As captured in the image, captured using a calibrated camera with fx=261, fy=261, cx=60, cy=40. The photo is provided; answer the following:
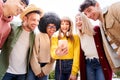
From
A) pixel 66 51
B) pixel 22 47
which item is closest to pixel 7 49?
pixel 22 47

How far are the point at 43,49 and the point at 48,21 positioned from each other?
27cm

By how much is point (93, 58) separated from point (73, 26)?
37 centimetres

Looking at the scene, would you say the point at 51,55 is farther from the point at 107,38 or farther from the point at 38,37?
the point at 107,38

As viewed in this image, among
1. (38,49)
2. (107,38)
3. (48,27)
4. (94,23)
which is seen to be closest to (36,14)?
(48,27)

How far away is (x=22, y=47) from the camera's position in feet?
7.77

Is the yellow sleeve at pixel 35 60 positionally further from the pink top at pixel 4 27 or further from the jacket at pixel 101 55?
the jacket at pixel 101 55

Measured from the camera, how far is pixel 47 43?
246cm

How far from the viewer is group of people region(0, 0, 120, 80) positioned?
225 cm

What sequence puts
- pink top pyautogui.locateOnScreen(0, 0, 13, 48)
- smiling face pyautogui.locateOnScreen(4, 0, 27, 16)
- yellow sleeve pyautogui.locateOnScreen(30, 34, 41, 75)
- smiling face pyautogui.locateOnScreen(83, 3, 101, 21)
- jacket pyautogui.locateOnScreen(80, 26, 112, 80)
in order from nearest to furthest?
smiling face pyautogui.locateOnScreen(4, 0, 27, 16) < pink top pyautogui.locateOnScreen(0, 0, 13, 48) < smiling face pyautogui.locateOnScreen(83, 3, 101, 21) < jacket pyautogui.locateOnScreen(80, 26, 112, 80) < yellow sleeve pyautogui.locateOnScreen(30, 34, 41, 75)

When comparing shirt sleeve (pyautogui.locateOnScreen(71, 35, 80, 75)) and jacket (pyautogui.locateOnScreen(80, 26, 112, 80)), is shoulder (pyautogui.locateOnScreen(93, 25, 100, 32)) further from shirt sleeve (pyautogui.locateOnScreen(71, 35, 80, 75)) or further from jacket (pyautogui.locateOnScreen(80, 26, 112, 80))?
shirt sleeve (pyautogui.locateOnScreen(71, 35, 80, 75))

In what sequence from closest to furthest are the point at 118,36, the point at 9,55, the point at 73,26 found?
the point at 118,36 → the point at 9,55 → the point at 73,26

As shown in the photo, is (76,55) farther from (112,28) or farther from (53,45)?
(112,28)

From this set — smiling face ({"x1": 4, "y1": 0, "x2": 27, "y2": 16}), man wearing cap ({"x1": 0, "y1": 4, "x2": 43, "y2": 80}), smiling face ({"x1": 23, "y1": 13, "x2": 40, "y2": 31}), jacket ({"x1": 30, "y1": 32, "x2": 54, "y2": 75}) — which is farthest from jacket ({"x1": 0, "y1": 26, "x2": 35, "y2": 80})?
smiling face ({"x1": 4, "y1": 0, "x2": 27, "y2": 16})

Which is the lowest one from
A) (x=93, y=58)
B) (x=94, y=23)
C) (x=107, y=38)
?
(x=93, y=58)
